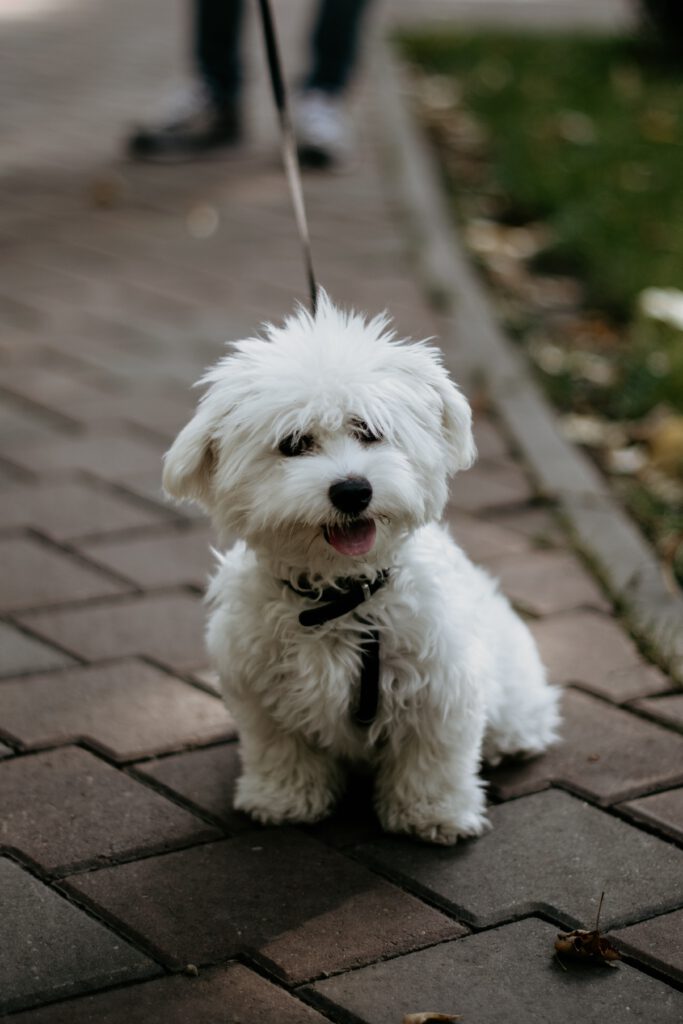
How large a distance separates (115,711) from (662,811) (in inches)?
48.1

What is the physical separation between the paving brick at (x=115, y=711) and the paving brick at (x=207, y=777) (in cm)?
4

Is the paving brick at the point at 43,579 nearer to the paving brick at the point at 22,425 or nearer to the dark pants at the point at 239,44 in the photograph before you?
the paving brick at the point at 22,425

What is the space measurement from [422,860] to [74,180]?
5.55 m

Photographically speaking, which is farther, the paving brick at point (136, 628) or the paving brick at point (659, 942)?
the paving brick at point (136, 628)

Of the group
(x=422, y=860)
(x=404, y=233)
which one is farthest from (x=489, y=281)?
(x=422, y=860)

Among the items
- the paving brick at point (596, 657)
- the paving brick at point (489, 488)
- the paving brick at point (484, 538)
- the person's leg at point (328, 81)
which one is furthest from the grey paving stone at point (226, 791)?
the person's leg at point (328, 81)

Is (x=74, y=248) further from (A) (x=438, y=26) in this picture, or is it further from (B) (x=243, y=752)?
(A) (x=438, y=26)

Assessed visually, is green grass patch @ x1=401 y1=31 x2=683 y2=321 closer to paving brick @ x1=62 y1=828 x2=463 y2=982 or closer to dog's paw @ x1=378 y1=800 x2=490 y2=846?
dog's paw @ x1=378 y1=800 x2=490 y2=846

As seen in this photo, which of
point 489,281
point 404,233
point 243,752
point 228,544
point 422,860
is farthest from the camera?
point 404,233

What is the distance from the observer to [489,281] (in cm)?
609

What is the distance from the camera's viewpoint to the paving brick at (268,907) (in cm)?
235

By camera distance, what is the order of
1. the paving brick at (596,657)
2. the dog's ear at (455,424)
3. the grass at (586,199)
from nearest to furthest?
the dog's ear at (455,424)
the paving brick at (596,657)
the grass at (586,199)

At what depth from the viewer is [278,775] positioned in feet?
9.07

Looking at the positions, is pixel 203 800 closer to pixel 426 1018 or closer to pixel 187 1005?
pixel 187 1005
